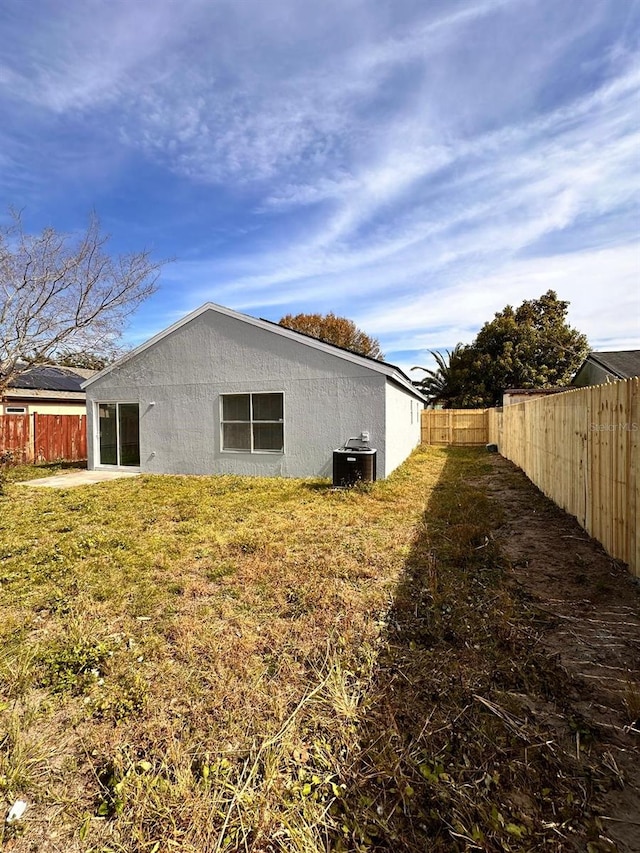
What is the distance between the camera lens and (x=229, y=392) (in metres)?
11.3

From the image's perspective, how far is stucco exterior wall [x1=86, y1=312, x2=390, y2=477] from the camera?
32.9 feet

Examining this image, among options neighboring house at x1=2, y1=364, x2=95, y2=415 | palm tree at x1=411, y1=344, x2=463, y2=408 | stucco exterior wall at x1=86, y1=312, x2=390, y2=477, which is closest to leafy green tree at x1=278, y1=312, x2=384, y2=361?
palm tree at x1=411, y1=344, x2=463, y2=408

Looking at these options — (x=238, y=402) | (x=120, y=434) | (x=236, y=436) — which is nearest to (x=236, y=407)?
(x=238, y=402)

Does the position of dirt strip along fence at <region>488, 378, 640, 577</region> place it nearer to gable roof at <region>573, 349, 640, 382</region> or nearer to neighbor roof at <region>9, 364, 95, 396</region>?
gable roof at <region>573, 349, 640, 382</region>

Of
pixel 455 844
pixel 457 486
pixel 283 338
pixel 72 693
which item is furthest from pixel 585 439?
pixel 283 338

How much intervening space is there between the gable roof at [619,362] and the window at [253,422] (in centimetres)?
1171

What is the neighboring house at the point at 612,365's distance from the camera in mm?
14496

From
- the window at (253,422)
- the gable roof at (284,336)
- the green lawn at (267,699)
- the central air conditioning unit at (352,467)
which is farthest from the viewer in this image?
the window at (253,422)

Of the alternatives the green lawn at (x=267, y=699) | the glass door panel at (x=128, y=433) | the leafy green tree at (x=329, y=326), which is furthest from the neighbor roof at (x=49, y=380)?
the leafy green tree at (x=329, y=326)

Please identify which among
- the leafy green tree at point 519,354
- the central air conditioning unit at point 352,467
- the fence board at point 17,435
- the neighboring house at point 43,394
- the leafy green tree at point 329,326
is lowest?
the central air conditioning unit at point 352,467

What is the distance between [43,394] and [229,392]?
12.6 meters

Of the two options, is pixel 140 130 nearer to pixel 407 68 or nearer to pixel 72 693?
pixel 407 68

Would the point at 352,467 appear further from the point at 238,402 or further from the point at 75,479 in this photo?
the point at 75,479

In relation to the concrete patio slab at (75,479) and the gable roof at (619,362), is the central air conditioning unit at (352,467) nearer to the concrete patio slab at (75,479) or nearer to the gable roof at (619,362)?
the concrete patio slab at (75,479)
